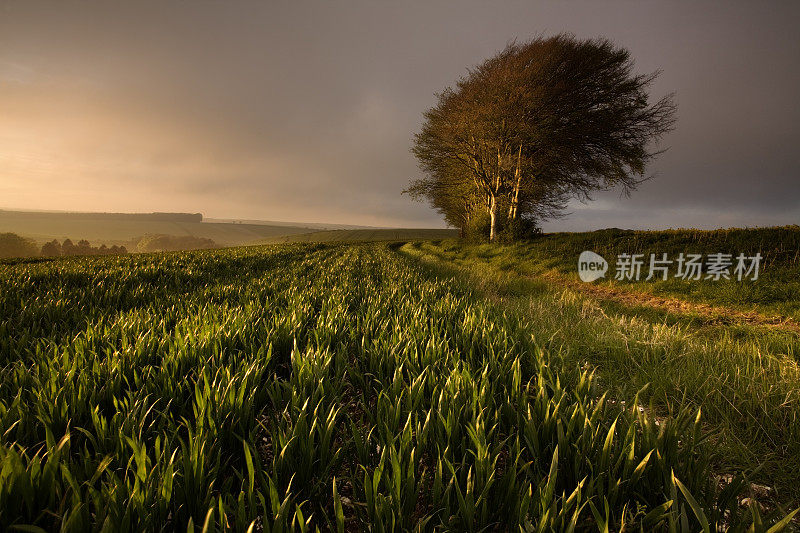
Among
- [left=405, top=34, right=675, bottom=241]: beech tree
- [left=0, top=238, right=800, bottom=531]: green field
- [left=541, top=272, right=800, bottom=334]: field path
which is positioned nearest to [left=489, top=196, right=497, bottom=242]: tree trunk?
[left=405, top=34, right=675, bottom=241]: beech tree

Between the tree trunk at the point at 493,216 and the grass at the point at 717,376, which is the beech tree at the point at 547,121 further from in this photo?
the grass at the point at 717,376

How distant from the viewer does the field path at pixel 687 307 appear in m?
6.36

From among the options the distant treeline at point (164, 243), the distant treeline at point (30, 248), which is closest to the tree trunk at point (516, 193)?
the distant treeline at point (30, 248)

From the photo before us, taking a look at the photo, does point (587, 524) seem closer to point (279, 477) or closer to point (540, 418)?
point (540, 418)

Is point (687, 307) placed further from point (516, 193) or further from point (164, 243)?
point (164, 243)

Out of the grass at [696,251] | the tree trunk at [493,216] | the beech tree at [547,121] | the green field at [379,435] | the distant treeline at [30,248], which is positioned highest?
the beech tree at [547,121]

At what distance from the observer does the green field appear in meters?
1.07

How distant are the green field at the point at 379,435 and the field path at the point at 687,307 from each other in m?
4.07

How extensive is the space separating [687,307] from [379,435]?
31.7ft

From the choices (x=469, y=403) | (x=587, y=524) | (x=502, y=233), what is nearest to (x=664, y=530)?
(x=587, y=524)

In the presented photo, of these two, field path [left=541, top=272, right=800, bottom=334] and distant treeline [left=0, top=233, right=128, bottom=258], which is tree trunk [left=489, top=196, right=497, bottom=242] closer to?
field path [left=541, top=272, right=800, bottom=334]

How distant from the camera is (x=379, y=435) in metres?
1.68

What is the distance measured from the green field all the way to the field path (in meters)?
4.07

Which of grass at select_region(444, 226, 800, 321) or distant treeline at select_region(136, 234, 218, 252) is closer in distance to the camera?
grass at select_region(444, 226, 800, 321)
